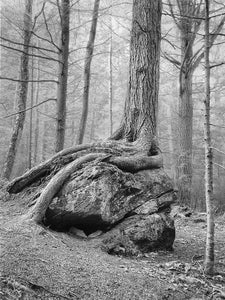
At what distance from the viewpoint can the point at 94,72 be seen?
875 inches

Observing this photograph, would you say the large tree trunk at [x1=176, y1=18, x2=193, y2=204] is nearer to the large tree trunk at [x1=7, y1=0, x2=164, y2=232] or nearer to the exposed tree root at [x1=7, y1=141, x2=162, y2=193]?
the large tree trunk at [x1=7, y1=0, x2=164, y2=232]

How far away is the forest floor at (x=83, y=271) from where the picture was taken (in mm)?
2611

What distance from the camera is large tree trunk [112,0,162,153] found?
555cm

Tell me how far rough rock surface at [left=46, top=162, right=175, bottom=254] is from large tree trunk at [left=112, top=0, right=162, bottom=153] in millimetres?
1183

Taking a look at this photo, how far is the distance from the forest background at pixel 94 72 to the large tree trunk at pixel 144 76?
1249mm

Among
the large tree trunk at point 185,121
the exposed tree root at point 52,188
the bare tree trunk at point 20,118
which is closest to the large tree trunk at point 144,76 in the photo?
the exposed tree root at point 52,188

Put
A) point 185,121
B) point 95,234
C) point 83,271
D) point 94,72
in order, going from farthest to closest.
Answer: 1. point 94,72
2. point 185,121
3. point 95,234
4. point 83,271

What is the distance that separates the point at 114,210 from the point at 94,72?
1920cm

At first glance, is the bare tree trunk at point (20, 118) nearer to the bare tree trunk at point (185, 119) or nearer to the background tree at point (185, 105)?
the background tree at point (185, 105)

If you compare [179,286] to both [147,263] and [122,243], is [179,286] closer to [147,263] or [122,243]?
[147,263]

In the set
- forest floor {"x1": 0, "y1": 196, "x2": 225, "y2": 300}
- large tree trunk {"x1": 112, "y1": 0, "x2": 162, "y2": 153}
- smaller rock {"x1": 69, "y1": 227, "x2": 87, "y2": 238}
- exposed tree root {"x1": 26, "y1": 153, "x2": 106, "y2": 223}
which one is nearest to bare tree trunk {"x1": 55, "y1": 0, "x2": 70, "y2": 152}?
large tree trunk {"x1": 112, "y1": 0, "x2": 162, "y2": 153}

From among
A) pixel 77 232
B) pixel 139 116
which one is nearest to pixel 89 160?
pixel 77 232

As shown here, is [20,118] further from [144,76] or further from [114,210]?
[114,210]

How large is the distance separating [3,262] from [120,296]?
1.12 m
